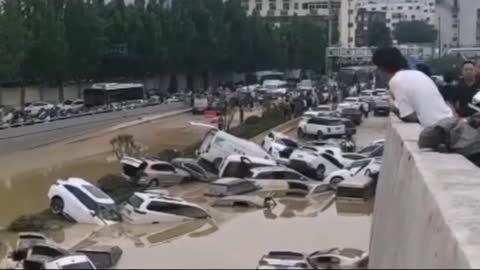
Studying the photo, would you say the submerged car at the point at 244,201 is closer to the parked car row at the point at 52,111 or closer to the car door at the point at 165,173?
the car door at the point at 165,173

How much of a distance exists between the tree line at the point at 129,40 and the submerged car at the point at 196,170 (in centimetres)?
986

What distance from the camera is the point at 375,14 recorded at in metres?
84.3

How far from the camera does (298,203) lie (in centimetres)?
1527

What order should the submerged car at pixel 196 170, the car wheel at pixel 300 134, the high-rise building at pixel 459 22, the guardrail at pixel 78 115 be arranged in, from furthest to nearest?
1. the high-rise building at pixel 459 22
2. the car wheel at pixel 300 134
3. the guardrail at pixel 78 115
4. the submerged car at pixel 196 170

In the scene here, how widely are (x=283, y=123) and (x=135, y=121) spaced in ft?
17.4

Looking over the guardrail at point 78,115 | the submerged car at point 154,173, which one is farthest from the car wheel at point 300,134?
the submerged car at point 154,173

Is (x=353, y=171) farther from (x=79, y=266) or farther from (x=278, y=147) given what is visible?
(x=79, y=266)

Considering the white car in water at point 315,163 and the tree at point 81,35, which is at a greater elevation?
the tree at point 81,35

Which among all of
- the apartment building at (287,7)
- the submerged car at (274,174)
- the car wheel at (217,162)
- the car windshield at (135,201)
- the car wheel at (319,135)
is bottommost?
the car wheel at (319,135)

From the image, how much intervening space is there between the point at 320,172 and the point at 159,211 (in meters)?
6.16

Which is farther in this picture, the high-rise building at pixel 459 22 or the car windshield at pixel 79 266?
the high-rise building at pixel 459 22

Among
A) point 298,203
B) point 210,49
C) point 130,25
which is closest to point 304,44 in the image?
point 210,49

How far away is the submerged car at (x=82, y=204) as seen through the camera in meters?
13.5

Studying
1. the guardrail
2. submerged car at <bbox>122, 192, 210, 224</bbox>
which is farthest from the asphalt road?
submerged car at <bbox>122, 192, 210, 224</bbox>
